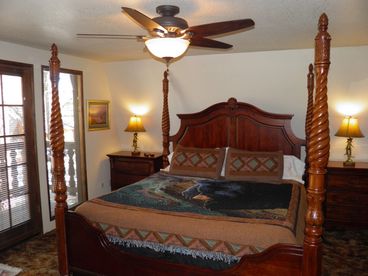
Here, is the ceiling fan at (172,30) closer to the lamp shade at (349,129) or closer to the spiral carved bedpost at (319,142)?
the spiral carved bedpost at (319,142)

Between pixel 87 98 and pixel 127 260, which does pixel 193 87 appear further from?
pixel 127 260

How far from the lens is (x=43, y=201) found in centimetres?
373

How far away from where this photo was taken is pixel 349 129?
362 cm

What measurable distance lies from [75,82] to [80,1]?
7.85 ft

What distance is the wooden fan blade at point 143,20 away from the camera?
1799mm

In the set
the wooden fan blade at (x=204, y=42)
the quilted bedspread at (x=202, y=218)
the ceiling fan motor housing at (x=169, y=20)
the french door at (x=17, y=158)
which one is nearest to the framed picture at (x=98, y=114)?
the french door at (x=17, y=158)

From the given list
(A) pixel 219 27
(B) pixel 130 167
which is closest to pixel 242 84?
(B) pixel 130 167

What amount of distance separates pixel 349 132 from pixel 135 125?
9.46 ft

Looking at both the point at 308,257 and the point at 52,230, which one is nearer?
the point at 308,257

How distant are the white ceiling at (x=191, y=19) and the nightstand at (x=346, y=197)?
151cm

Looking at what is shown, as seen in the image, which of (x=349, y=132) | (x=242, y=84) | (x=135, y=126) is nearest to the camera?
(x=349, y=132)

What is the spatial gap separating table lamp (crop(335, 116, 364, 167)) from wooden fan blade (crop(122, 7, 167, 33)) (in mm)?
2648

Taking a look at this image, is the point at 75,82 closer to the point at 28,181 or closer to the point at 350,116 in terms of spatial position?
the point at 28,181

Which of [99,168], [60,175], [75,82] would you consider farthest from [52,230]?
[75,82]
